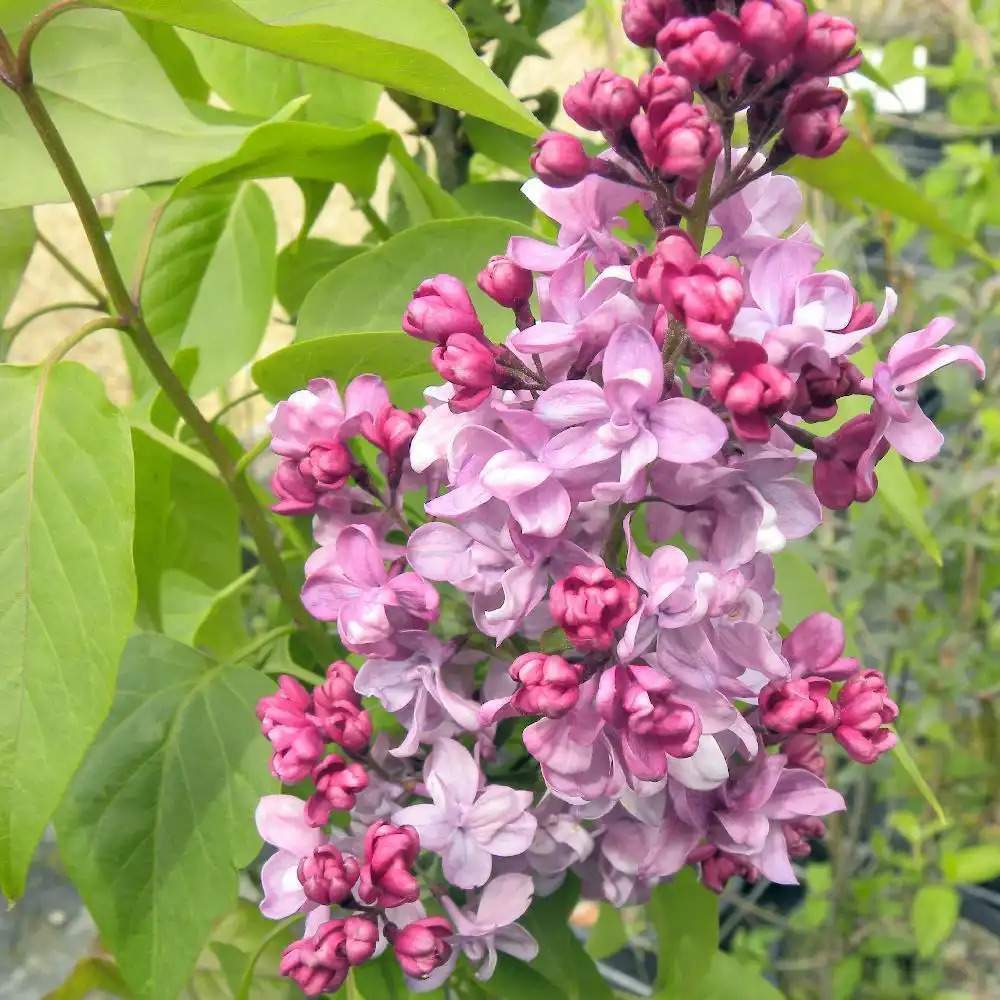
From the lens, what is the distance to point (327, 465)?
25 centimetres

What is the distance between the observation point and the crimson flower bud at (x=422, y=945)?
25 centimetres

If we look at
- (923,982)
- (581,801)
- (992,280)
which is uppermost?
(581,801)

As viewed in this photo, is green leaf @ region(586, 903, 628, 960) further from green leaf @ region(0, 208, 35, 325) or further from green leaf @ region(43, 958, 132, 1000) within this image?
green leaf @ region(0, 208, 35, 325)

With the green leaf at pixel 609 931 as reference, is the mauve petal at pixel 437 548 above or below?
above

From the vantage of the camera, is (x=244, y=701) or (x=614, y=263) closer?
(x=614, y=263)

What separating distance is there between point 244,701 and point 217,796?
0.03 m

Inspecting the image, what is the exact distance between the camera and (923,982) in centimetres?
79

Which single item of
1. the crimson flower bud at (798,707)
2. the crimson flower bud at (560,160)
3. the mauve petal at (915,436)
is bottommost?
the crimson flower bud at (798,707)

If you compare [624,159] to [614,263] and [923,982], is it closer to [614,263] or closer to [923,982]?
[614,263]

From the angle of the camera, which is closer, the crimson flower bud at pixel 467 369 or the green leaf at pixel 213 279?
the crimson flower bud at pixel 467 369

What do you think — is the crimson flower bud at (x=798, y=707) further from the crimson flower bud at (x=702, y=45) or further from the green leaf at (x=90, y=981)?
the green leaf at (x=90, y=981)

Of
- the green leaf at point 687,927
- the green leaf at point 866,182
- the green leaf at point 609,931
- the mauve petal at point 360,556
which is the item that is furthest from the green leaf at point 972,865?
the mauve petal at point 360,556

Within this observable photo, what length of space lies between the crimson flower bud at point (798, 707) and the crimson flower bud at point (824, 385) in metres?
0.07

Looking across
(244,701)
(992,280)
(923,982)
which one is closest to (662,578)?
(244,701)
